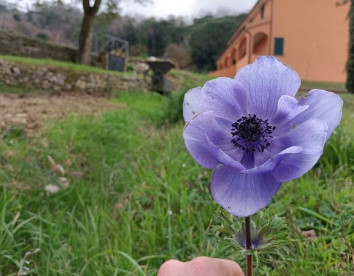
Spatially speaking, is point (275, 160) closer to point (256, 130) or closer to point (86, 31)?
point (256, 130)

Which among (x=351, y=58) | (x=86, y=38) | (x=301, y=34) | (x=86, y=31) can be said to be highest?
(x=86, y=31)

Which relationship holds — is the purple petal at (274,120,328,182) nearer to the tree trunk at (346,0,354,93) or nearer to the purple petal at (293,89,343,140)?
the purple petal at (293,89,343,140)

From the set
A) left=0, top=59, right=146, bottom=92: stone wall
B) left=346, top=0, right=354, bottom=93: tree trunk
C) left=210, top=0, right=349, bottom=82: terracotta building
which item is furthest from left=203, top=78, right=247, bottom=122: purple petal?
left=346, top=0, right=354, bottom=93: tree trunk

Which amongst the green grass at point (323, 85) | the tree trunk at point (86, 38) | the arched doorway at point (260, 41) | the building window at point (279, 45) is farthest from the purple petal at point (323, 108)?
the tree trunk at point (86, 38)

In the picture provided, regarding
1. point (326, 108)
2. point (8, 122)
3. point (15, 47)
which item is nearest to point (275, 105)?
point (326, 108)

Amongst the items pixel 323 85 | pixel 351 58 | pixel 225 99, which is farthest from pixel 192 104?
pixel 351 58

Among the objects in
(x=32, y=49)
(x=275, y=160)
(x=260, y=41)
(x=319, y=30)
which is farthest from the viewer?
(x=32, y=49)
